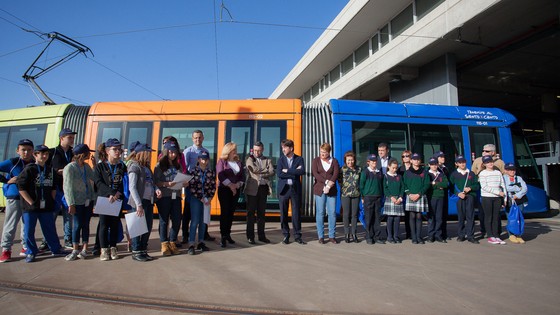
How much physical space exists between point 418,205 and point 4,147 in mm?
10949

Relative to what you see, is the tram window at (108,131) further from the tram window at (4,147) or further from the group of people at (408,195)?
the group of people at (408,195)

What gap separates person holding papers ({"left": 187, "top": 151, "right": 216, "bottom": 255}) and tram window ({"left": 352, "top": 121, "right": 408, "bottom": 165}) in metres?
4.07

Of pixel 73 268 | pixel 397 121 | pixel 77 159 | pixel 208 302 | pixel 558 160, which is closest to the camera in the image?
pixel 208 302

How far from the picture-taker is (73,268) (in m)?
4.08

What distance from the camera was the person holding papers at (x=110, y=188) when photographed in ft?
14.3

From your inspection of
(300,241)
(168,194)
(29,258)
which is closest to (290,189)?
(300,241)

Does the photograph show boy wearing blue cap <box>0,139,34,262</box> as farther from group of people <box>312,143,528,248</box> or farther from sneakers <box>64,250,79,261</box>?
group of people <box>312,143,528,248</box>

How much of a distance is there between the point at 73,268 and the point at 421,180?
5.71 metres

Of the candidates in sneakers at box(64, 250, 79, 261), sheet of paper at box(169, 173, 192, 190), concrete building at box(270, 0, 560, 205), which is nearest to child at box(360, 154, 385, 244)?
sheet of paper at box(169, 173, 192, 190)

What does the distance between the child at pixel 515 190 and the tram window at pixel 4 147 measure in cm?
1237

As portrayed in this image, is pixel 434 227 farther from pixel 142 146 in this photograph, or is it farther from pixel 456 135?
pixel 142 146

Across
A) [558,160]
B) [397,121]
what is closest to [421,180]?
[397,121]

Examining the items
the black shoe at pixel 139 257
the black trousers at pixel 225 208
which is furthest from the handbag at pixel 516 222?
the black shoe at pixel 139 257

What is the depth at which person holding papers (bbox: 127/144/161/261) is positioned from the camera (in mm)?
4332
